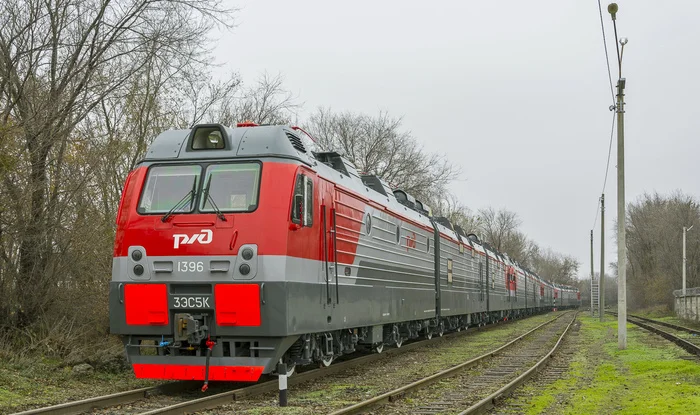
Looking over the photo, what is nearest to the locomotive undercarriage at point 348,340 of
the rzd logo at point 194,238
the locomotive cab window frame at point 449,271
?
the locomotive cab window frame at point 449,271

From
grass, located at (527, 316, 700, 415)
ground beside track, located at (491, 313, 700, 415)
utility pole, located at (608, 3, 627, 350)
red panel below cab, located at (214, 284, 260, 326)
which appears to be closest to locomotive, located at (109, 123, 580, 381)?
red panel below cab, located at (214, 284, 260, 326)

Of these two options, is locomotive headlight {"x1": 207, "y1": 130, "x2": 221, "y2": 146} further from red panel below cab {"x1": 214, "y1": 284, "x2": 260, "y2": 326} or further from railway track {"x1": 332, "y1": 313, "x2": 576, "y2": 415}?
railway track {"x1": 332, "y1": 313, "x2": 576, "y2": 415}

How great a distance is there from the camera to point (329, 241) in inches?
452

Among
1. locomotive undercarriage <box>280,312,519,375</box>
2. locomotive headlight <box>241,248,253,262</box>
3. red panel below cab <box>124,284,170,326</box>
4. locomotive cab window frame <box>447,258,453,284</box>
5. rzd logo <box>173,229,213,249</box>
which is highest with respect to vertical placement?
rzd logo <box>173,229,213,249</box>

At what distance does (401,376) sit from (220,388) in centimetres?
370

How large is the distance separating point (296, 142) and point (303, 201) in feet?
3.49

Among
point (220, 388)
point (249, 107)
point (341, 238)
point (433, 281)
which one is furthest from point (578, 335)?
point (220, 388)

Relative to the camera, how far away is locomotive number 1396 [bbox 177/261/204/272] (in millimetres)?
9797

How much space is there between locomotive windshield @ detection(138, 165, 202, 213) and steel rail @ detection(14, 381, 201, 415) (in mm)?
2519

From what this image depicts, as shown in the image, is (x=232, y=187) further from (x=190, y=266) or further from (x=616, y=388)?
(x=616, y=388)

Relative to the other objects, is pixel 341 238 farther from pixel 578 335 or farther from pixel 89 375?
pixel 578 335

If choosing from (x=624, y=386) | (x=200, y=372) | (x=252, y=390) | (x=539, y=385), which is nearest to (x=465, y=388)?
(x=539, y=385)

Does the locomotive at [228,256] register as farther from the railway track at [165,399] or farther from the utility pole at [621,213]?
the utility pole at [621,213]

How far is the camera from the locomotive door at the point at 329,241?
11234mm
